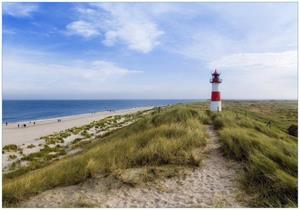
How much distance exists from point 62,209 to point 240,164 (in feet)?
12.6

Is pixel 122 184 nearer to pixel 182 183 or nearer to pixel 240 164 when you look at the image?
pixel 182 183

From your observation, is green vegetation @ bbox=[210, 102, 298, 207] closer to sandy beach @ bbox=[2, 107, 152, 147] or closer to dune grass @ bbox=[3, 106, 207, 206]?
dune grass @ bbox=[3, 106, 207, 206]

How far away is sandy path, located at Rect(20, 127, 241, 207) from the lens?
4.67 meters

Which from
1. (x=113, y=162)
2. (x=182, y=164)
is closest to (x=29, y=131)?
(x=113, y=162)

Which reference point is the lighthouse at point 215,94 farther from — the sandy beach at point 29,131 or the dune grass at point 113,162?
the sandy beach at point 29,131

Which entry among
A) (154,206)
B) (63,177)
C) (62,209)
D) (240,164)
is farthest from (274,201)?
(63,177)

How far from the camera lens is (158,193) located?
5.01 meters

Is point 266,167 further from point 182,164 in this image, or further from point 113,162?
point 113,162

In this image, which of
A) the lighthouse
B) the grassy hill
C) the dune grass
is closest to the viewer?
the grassy hill

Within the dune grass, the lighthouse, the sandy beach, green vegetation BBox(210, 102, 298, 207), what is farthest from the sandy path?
the sandy beach

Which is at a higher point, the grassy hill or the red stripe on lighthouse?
the red stripe on lighthouse

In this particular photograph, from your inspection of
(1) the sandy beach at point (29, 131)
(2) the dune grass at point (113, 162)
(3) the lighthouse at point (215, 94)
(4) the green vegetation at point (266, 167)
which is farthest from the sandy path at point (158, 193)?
(1) the sandy beach at point (29, 131)

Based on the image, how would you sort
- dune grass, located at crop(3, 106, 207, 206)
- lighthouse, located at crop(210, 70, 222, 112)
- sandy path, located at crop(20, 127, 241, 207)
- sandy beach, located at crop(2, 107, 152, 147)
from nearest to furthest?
sandy path, located at crop(20, 127, 241, 207) < dune grass, located at crop(3, 106, 207, 206) < lighthouse, located at crop(210, 70, 222, 112) < sandy beach, located at crop(2, 107, 152, 147)

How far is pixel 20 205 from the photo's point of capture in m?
4.80
